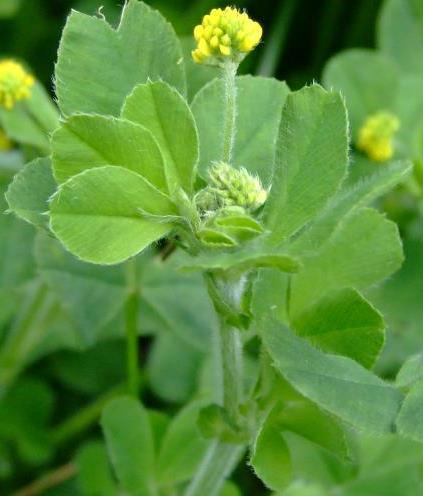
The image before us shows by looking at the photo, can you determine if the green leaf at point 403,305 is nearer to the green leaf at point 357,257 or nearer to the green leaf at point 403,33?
the green leaf at point 403,33

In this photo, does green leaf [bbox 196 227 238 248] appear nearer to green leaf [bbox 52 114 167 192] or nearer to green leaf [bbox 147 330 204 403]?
green leaf [bbox 52 114 167 192]

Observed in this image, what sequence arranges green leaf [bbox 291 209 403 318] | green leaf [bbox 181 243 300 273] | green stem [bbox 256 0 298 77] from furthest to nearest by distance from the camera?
green stem [bbox 256 0 298 77] → green leaf [bbox 291 209 403 318] → green leaf [bbox 181 243 300 273]

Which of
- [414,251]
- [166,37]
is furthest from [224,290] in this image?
[414,251]

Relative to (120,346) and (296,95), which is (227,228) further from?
(120,346)

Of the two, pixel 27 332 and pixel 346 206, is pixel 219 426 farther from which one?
pixel 27 332

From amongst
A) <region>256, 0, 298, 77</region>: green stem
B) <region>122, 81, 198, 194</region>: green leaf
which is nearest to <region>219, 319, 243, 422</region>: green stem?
<region>122, 81, 198, 194</region>: green leaf

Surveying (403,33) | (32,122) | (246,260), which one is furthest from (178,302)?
(403,33)
